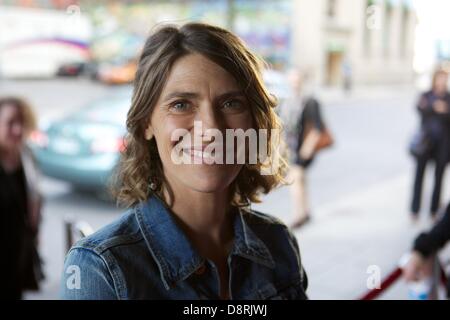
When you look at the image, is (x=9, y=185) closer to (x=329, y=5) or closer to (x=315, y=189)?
(x=329, y=5)

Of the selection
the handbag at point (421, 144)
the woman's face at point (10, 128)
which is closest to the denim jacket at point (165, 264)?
the woman's face at point (10, 128)

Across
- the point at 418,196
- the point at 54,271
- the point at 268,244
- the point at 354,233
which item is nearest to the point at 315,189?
the point at 418,196

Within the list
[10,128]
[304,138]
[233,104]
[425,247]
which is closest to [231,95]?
[233,104]

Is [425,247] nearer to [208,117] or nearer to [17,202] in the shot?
[208,117]

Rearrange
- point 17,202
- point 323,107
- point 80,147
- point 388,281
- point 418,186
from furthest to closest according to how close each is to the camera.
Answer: point 323,107 < point 418,186 < point 80,147 < point 17,202 < point 388,281

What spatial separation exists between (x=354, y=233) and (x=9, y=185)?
1.99 metres

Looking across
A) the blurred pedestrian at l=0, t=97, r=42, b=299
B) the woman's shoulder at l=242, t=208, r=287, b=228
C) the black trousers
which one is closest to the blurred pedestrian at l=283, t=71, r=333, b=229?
the black trousers

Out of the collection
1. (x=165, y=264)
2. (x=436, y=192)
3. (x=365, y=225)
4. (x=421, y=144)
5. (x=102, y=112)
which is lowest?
(x=365, y=225)

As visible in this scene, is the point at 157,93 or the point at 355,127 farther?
the point at 355,127

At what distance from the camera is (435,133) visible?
4.29 metres

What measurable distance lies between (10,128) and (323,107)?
293 centimetres

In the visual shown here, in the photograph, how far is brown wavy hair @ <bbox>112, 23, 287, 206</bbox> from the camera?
793mm

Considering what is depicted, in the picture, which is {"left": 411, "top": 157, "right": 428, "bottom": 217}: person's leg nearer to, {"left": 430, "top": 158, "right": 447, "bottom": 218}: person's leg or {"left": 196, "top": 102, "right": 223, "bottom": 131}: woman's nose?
{"left": 430, "top": 158, "right": 447, "bottom": 218}: person's leg

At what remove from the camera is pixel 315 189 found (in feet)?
18.0
